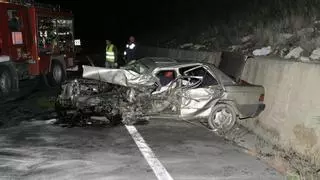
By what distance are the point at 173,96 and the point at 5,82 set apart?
6.49 m

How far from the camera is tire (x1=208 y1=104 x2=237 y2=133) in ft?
32.8

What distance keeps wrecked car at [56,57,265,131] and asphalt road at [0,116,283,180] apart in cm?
37

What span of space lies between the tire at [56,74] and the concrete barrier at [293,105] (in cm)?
899

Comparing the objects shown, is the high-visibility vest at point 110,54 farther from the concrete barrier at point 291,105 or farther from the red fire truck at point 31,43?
the concrete barrier at point 291,105

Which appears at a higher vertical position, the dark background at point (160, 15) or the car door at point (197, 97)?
the dark background at point (160, 15)

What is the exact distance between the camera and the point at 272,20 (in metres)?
17.2

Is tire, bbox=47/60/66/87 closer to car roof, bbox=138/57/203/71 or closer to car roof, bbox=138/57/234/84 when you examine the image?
car roof, bbox=138/57/203/71

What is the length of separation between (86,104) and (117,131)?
1237 millimetres

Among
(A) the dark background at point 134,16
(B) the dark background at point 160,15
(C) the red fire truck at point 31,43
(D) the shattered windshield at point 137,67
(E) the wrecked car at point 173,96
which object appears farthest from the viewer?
(A) the dark background at point 134,16

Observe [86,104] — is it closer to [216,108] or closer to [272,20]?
[216,108]

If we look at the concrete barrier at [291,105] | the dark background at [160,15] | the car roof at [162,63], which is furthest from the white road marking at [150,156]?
the dark background at [160,15]

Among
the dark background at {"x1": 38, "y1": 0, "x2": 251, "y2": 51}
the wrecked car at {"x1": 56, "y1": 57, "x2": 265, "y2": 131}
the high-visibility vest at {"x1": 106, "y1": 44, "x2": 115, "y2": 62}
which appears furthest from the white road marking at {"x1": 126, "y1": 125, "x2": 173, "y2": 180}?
the dark background at {"x1": 38, "y1": 0, "x2": 251, "y2": 51}

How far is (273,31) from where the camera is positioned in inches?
583

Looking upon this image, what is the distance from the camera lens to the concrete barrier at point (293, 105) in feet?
25.7
